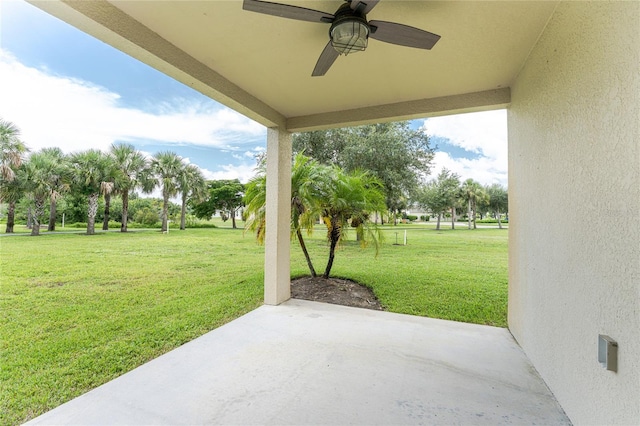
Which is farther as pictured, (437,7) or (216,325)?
(216,325)

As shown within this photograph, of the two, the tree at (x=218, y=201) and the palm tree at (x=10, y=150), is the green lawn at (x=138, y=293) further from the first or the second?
the tree at (x=218, y=201)

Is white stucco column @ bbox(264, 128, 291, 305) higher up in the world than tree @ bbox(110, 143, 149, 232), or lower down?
lower down

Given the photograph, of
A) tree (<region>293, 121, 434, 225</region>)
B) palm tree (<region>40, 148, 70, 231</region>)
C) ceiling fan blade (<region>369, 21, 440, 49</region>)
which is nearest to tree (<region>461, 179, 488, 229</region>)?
tree (<region>293, 121, 434, 225</region>)

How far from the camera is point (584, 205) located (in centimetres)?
142

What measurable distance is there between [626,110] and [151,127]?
851 cm

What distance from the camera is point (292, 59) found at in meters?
2.29

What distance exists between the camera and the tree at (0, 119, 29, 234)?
326cm

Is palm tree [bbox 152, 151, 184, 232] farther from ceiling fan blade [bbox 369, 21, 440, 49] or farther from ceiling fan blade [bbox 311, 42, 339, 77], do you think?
ceiling fan blade [bbox 369, 21, 440, 49]

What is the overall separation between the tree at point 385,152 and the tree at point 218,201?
325cm

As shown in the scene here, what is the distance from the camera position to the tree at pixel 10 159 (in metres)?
3.26

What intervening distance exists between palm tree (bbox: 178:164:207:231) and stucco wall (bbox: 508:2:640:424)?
9.52m

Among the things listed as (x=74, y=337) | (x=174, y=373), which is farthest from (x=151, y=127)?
(x=174, y=373)

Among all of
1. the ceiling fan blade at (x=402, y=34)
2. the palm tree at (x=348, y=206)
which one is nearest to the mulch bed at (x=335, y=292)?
the palm tree at (x=348, y=206)

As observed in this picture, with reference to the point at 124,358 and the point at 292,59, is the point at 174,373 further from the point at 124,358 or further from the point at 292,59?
the point at 292,59
